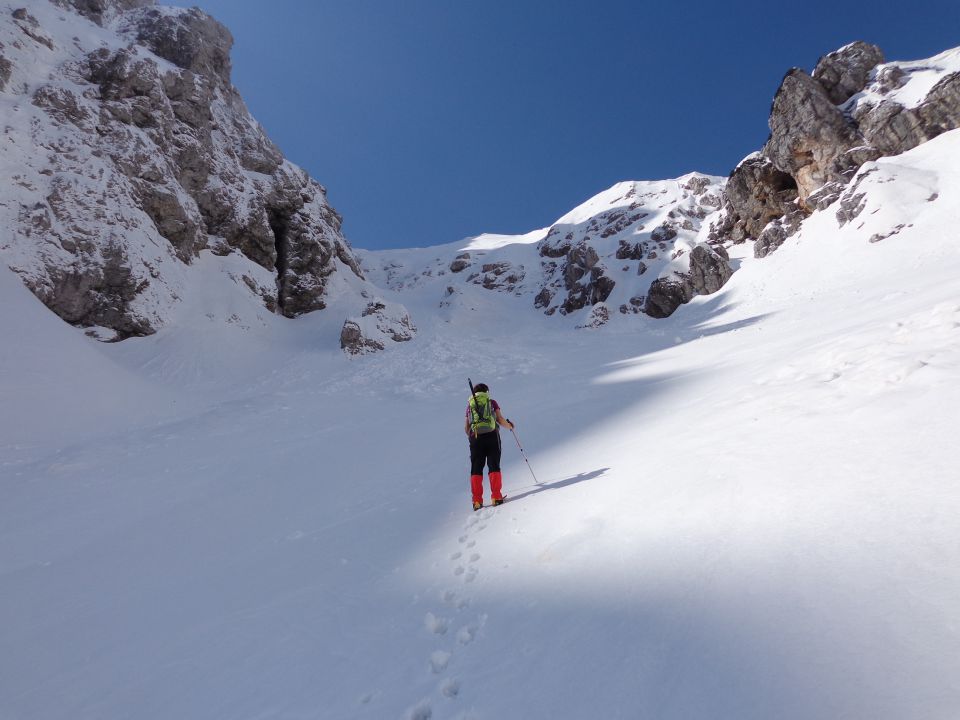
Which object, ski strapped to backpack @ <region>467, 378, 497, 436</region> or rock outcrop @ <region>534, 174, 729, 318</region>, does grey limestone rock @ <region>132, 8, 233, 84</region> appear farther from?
ski strapped to backpack @ <region>467, 378, 497, 436</region>

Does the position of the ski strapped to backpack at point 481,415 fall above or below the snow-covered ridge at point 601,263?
below

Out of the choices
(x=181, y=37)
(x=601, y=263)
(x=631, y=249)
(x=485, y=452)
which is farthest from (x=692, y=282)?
(x=181, y=37)

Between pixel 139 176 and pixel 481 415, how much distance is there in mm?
32178

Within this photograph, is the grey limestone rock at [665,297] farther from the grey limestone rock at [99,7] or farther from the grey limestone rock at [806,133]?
the grey limestone rock at [99,7]

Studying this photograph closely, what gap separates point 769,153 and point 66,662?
5259 centimetres

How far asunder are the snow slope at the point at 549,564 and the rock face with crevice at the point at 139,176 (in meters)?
15.9

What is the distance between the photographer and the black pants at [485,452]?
6.61 metres

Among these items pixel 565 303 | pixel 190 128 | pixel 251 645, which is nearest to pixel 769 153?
pixel 565 303

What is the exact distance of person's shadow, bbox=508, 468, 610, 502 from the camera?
6.10 meters

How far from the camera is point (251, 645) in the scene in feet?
13.2

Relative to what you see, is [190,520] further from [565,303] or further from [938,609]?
[565,303]

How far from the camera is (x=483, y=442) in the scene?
6785 millimetres

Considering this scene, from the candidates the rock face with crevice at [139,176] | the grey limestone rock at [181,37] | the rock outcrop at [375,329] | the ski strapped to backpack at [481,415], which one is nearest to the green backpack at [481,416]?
the ski strapped to backpack at [481,415]

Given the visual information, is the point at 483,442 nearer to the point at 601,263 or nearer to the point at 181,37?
the point at 181,37
